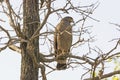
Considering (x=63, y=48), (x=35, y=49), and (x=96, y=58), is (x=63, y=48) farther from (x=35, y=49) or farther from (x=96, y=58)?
(x=96, y=58)

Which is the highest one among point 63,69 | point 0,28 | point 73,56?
point 0,28

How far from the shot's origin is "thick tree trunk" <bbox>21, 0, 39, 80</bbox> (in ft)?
18.9

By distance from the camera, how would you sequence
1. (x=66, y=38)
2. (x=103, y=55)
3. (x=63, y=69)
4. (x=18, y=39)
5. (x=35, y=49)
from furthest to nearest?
1. (x=66, y=38)
2. (x=63, y=69)
3. (x=35, y=49)
4. (x=18, y=39)
5. (x=103, y=55)

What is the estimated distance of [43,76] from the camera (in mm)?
5523

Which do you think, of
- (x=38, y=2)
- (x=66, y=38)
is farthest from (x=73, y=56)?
(x=66, y=38)

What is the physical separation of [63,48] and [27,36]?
235cm

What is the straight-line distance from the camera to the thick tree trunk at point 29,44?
5753 millimetres

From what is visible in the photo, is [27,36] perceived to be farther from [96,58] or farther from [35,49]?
[96,58]

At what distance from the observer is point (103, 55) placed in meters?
5.31

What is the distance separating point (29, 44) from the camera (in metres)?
→ 5.67

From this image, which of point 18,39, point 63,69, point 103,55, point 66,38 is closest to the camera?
point 103,55

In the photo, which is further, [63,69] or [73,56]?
[63,69]

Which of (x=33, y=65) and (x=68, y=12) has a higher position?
(x=68, y=12)

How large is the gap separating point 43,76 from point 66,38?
2.74 meters
